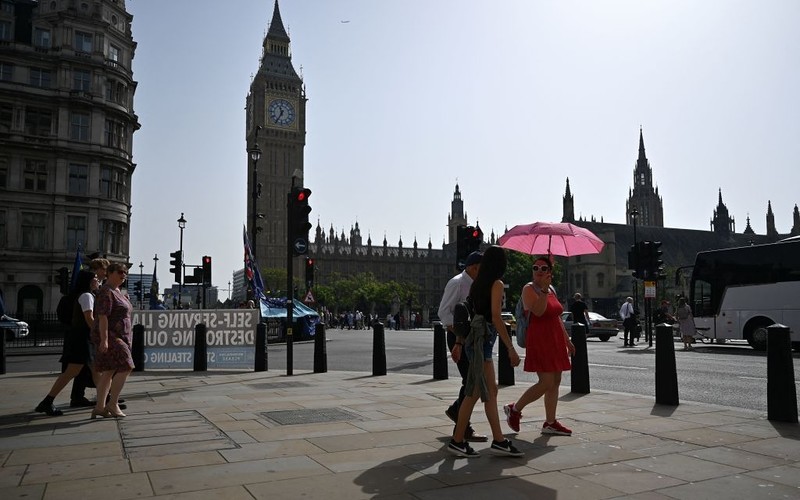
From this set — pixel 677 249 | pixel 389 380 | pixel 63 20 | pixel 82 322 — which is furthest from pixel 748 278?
pixel 677 249

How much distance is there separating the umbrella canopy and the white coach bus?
41.8ft

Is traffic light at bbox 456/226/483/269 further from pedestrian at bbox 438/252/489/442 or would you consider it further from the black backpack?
the black backpack

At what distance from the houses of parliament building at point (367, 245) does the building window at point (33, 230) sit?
62.0 metres

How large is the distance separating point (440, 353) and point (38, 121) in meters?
37.0

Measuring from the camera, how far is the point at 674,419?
695cm

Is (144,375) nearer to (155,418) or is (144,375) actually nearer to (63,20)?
(155,418)

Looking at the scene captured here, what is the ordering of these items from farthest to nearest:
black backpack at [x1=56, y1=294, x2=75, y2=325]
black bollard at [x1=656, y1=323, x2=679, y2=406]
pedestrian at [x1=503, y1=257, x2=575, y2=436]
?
black backpack at [x1=56, y1=294, x2=75, y2=325] < black bollard at [x1=656, y1=323, x2=679, y2=406] < pedestrian at [x1=503, y1=257, x2=575, y2=436]

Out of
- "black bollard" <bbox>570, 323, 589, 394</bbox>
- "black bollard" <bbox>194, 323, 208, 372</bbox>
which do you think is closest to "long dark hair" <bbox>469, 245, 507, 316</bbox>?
"black bollard" <bbox>570, 323, 589, 394</bbox>

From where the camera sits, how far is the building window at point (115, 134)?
40906 mm

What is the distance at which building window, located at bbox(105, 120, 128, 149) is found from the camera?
4091 centimetres

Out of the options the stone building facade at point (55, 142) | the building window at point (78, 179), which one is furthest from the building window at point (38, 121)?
the building window at point (78, 179)

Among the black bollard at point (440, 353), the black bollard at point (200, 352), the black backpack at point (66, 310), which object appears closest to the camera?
the black backpack at point (66, 310)

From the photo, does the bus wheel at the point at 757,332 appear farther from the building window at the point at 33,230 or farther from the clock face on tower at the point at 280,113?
the clock face on tower at the point at 280,113

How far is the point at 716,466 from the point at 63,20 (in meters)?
43.6
